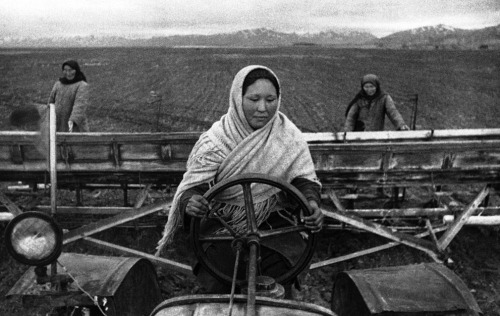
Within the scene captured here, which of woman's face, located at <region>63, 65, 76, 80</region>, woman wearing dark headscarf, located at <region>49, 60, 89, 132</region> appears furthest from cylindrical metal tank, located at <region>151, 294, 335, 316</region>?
woman's face, located at <region>63, 65, 76, 80</region>

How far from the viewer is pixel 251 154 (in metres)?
2.59

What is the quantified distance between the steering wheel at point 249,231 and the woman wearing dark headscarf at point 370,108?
3.96 m

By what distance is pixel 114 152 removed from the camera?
470 cm

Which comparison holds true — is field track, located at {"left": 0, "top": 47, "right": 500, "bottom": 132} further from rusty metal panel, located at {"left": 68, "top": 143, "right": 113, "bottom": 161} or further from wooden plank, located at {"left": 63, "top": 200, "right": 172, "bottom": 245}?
wooden plank, located at {"left": 63, "top": 200, "right": 172, "bottom": 245}

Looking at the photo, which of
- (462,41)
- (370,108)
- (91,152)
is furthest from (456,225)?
(462,41)

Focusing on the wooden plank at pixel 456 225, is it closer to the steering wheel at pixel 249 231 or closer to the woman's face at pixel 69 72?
the steering wheel at pixel 249 231

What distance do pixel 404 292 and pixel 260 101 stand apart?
1320 mm

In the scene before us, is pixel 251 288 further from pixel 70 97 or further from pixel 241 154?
pixel 70 97

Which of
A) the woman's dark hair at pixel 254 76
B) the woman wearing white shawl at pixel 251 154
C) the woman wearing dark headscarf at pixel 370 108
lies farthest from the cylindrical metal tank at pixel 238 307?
the woman wearing dark headscarf at pixel 370 108

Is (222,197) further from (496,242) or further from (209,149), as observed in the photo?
(496,242)

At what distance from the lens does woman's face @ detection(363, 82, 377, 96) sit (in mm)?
6230

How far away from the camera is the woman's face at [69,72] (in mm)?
6328

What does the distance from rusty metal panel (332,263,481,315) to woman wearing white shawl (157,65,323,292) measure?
0.52 meters

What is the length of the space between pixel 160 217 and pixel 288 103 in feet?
40.8
